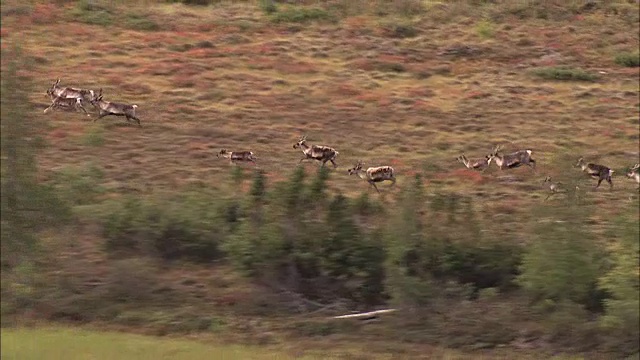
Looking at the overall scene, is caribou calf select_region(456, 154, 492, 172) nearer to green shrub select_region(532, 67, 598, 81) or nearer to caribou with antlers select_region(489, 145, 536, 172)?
caribou with antlers select_region(489, 145, 536, 172)

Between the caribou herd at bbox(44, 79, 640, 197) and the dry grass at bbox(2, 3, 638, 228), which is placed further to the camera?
the dry grass at bbox(2, 3, 638, 228)

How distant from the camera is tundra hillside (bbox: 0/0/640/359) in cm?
1279

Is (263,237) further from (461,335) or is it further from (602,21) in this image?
(602,21)

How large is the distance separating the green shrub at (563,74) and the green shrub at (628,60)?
8.17ft

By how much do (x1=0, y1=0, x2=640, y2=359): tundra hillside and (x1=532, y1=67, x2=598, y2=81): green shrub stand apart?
73 mm

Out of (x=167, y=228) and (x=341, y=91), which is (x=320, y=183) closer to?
(x=167, y=228)

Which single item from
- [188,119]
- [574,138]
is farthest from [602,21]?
[188,119]

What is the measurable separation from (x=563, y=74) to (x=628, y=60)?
12.2ft

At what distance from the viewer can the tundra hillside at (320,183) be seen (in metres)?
12.8

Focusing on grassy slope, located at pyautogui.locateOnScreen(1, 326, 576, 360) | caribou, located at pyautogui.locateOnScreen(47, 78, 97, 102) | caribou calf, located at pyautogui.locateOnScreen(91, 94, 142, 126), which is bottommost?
grassy slope, located at pyautogui.locateOnScreen(1, 326, 576, 360)

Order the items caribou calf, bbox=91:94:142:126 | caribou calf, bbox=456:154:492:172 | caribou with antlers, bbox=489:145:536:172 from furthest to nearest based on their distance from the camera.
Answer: caribou calf, bbox=91:94:142:126, caribou with antlers, bbox=489:145:536:172, caribou calf, bbox=456:154:492:172

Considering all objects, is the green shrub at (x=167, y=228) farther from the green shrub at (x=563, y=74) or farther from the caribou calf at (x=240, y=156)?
the green shrub at (x=563, y=74)

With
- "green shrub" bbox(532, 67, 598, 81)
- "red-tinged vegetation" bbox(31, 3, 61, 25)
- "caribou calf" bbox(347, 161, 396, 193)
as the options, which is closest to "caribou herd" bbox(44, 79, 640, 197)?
"caribou calf" bbox(347, 161, 396, 193)

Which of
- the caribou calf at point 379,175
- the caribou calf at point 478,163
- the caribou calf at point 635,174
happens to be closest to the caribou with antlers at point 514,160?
the caribou calf at point 478,163
